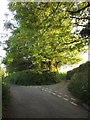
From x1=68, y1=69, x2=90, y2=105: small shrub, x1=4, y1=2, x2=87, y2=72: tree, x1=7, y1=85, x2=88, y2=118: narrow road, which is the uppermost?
x1=4, y1=2, x2=87, y2=72: tree

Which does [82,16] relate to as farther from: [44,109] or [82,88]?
[44,109]

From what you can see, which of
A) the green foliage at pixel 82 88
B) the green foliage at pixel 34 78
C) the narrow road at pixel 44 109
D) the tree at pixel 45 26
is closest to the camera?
the narrow road at pixel 44 109

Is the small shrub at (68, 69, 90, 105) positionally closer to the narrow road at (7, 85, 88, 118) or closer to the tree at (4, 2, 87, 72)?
the narrow road at (7, 85, 88, 118)

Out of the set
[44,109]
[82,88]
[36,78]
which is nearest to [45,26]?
[82,88]

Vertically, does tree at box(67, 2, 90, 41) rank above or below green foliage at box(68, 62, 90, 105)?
above

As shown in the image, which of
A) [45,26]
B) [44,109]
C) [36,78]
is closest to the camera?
[44,109]

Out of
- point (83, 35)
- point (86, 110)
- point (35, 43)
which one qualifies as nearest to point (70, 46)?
point (83, 35)

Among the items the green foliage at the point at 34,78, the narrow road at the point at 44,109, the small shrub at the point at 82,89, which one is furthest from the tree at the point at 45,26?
the green foliage at the point at 34,78

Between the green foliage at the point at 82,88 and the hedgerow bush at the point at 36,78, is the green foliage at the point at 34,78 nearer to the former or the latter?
the hedgerow bush at the point at 36,78

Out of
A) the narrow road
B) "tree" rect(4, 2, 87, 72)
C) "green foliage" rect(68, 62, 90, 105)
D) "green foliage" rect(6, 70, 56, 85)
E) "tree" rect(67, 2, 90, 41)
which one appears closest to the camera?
the narrow road

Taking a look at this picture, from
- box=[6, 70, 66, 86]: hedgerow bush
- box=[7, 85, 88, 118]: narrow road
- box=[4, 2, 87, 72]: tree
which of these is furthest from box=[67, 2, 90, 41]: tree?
box=[6, 70, 66, 86]: hedgerow bush

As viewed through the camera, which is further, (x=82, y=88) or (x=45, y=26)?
(x=82, y=88)

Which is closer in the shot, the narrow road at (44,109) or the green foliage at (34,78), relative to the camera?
the narrow road at (44,109)

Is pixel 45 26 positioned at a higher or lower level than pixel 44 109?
higher
